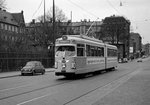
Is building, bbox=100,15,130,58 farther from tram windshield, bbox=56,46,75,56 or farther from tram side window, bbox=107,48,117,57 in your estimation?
tram windshield, bbox=56,46,75,56

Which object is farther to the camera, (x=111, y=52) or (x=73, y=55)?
(x=111, y=52)

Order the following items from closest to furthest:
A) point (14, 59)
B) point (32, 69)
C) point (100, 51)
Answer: point (100, 51) < point (32, 69) < point (14, 59)

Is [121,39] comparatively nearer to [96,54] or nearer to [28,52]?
[28,52]

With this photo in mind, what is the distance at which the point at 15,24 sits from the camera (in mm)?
95375

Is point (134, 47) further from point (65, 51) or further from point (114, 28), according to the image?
point (65, 51)

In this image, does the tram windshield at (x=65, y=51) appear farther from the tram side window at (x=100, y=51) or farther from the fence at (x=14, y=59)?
the fence at (x=14, y=59)

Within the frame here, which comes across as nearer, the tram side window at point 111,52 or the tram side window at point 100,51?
the tram side window at point 100,51

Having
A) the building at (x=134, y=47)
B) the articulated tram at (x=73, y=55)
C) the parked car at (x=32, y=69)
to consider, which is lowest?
the parked car at (x=32, y=69)

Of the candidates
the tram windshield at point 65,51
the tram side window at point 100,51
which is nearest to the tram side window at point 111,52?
the tram side window at point 100,51

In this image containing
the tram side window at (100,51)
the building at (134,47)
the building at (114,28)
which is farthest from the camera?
the building at (134,47)

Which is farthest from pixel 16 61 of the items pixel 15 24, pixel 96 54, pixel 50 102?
pixel 15 24

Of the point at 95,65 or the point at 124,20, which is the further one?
the point at 124,20

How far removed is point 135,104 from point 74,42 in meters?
12.5

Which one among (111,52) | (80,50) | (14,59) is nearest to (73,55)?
(80,50)
